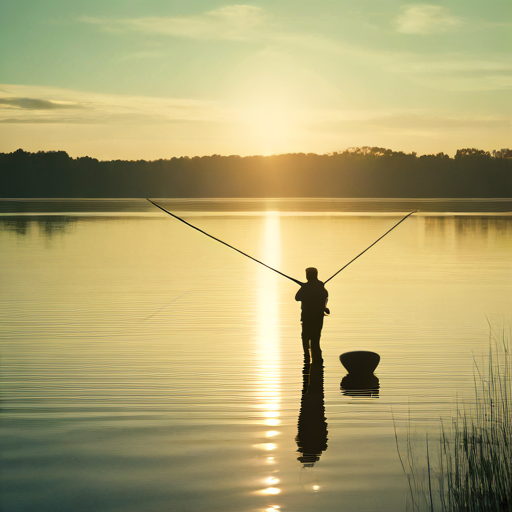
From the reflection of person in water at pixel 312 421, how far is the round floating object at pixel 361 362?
0.53 m

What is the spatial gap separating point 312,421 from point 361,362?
266 centimetres

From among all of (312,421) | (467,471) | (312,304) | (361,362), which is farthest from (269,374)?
(467,471)

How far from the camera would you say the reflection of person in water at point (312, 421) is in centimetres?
892

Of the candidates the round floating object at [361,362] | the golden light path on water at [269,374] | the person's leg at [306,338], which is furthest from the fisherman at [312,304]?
the golden light path on water at [269,374]

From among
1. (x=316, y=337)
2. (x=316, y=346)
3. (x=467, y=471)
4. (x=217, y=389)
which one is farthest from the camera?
(x=316, y=346)

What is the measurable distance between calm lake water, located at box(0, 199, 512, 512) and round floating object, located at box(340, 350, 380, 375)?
321 mm

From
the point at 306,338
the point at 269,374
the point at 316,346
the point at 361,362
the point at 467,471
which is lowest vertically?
the point at 467,471

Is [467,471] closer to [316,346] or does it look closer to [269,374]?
[316,346]

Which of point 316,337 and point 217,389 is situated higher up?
point 316,337

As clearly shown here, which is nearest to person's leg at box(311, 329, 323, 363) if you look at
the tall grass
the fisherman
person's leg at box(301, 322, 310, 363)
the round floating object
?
the fisherman

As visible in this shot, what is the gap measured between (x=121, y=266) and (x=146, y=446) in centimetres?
2600

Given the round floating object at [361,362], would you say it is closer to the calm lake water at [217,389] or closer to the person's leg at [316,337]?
the calm lake water at [217,389]

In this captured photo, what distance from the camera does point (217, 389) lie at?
11.9 metres

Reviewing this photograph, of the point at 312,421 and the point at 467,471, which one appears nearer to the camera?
the point at 467,471
